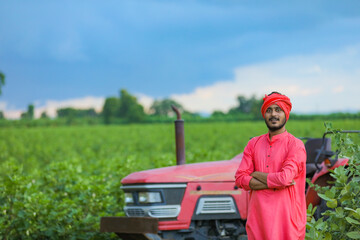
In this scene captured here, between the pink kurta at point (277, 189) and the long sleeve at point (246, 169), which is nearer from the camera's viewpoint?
the pink kurta at point (277, 189)

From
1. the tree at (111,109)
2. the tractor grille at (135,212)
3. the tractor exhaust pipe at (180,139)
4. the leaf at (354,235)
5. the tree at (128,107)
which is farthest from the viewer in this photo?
the tree at (111,109)

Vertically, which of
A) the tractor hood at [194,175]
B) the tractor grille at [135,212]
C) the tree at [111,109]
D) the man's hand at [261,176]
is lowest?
the tractor grille at [135,212]

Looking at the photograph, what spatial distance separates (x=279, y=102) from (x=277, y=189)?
600 mm

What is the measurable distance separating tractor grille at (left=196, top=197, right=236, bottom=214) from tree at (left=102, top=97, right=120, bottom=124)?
5802cm

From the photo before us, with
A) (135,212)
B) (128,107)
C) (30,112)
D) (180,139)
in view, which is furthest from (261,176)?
(30,112)

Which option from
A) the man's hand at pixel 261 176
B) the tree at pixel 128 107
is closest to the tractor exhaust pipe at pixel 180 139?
the man's hand at pixel 261 176

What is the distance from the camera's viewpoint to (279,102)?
3.80 meters

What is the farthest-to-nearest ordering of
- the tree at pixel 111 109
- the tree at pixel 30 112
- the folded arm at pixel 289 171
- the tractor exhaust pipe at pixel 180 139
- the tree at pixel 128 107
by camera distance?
the tree at pixel 30 112 < the tree at pixel 111 109 < the tree at pixel 128 107 < the tractor exhaust pipe at pixel 180 139 < the folded arm at pixel 289 171

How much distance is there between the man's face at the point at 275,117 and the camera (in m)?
3.81

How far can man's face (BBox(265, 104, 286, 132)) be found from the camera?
3.81 m

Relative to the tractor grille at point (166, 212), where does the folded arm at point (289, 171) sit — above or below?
above

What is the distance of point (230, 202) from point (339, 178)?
1.52 meters

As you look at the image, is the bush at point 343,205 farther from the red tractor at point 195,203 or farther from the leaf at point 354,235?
the red tractor at point 195,203

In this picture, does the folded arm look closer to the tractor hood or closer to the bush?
the bush
